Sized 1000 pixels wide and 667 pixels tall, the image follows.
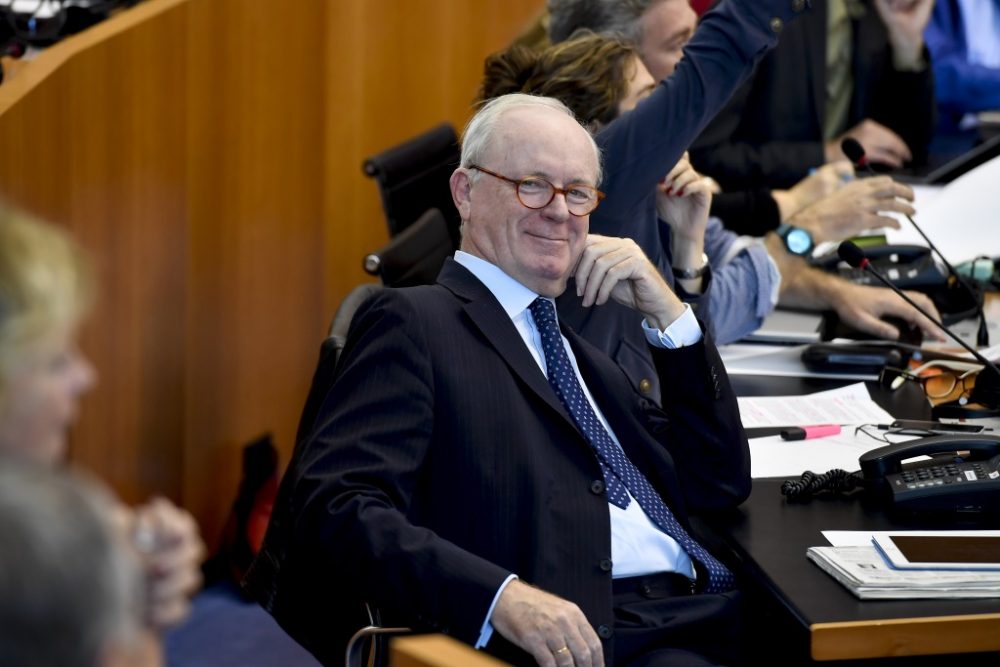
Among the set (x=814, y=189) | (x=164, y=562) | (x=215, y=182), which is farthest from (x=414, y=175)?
(x=164, y=562)

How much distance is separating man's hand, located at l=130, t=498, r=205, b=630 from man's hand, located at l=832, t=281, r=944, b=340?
2501mm

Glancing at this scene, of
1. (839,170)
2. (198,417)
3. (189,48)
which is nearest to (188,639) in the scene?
(198,417)

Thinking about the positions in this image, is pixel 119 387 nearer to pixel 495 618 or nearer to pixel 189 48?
pixel 189 48

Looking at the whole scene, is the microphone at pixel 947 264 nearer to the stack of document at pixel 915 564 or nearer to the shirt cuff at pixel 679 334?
the shirt cuff at pixel 679 334

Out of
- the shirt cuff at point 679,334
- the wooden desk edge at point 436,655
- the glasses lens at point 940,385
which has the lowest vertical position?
the wooden desk edge at point 436,655

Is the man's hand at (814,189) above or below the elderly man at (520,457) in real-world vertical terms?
above

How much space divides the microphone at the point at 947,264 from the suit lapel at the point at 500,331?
116 centimetres

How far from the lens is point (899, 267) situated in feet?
11.2

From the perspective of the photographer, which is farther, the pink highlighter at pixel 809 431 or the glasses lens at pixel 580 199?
the pink highlighter at pixel 809 431

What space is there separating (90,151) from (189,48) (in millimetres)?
511

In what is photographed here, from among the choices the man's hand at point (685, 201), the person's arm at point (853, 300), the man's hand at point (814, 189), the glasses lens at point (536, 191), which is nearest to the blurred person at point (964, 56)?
the man's hand at point (814, 189)

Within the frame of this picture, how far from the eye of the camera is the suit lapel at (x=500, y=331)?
1.96 meters

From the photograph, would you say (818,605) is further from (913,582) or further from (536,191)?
(536,191)

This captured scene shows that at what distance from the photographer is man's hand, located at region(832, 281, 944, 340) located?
3.16 metres
